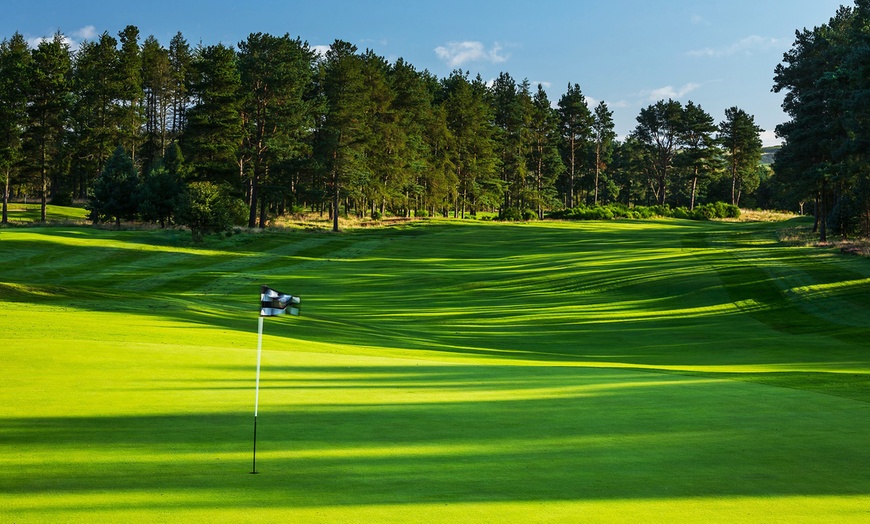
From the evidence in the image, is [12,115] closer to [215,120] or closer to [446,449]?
[215,120]

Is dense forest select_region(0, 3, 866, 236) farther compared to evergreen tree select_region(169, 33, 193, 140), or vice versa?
evergreen tree select_region(169, 33, 193, 140)

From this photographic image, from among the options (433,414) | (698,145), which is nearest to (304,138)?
(698,145)

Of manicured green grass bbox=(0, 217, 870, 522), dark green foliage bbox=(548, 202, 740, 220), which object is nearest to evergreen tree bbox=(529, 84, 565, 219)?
dark green foliage bbox=(548, 202, 740, 220)

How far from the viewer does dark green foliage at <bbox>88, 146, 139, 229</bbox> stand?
6384 centimetres

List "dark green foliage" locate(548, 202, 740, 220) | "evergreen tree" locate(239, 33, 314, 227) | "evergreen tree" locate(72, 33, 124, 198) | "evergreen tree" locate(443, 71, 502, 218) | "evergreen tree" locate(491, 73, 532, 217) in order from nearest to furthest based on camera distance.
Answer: "evergreen tree" locate(239, 33, 314, 227), "evergreen tree" locate(72, 33, 124, 198), "dark green foliage" locate(548, 202, 740, 220), "evergreen tree" locate(443, 71, 502, 218), "evergreen tree" locate(491, 73, 532, 217)

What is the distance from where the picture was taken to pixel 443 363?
676 inches

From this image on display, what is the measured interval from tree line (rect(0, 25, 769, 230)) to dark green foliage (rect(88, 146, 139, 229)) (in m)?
0.13

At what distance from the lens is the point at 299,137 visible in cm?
8881

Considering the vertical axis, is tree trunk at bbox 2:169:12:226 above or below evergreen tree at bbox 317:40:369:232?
below

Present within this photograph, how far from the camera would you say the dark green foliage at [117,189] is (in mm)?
63844

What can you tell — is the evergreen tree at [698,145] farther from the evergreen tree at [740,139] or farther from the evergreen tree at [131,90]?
the evergreen tree at [131,90]

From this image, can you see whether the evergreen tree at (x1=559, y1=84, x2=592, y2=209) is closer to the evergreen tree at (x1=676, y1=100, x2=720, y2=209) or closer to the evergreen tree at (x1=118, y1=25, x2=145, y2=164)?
the evergreen tree at (x1=676, y1=100, x2=720, y2=209)

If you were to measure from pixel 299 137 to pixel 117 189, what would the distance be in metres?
28.5

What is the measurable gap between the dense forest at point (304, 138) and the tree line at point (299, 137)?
0.24 m
